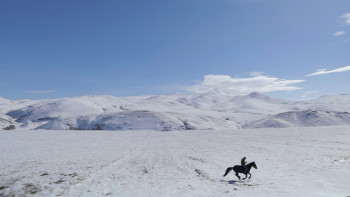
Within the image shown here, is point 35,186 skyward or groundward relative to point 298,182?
groundward

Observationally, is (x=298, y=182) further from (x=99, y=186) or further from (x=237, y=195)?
(x=99, y=186)

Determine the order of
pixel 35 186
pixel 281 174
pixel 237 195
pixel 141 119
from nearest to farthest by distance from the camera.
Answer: pixel 237 195
pixel 35 186
pixel 281 174
pixel 141 119

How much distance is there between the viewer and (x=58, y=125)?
415 feet

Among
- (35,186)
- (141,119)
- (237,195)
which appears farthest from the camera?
(141,119)

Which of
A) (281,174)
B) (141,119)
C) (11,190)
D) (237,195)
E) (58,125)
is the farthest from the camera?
(58,125)

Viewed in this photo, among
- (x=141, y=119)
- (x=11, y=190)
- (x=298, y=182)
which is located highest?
(x=141, y=119)

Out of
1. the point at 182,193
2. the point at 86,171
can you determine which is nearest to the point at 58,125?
the point at 86,171

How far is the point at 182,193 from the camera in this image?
12922 mm

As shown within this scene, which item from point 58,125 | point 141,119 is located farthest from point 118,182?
point 58,125

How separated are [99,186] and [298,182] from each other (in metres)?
12.7

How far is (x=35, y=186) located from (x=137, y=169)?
816 centimetres

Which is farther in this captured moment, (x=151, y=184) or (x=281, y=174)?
(x=281, y=174)

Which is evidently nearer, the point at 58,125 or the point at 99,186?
the point at 99,186

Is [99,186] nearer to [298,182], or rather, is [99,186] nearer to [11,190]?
[11,190]
